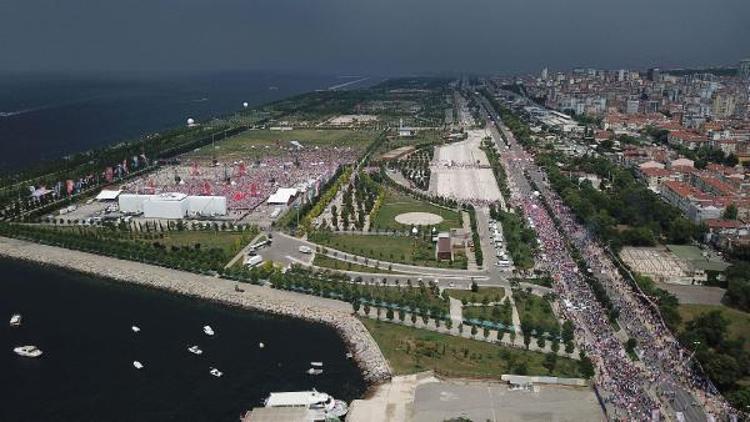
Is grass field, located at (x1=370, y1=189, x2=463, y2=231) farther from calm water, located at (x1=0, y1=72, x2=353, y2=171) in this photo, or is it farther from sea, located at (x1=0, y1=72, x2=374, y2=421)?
calm water, located at (x1=0, y1=72, x2=353, y2=171)

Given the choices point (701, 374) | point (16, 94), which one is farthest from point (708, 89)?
point (16, 94)

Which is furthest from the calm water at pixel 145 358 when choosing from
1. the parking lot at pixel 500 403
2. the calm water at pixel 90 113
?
the calm water at pixel 90 113

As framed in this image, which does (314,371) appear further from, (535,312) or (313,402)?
(535,312)

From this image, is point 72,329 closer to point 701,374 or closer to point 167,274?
point 167,274

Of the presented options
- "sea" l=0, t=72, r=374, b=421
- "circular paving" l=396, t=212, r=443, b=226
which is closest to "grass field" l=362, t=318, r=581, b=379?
"sea" l=0, t=72, r=374, b=421

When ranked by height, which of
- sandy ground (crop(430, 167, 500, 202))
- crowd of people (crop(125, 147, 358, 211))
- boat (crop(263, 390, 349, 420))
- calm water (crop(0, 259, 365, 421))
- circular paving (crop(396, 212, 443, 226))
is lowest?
calm water (crop(0, 259, 365, 421))

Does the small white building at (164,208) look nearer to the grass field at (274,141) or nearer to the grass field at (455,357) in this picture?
the grass field at (455,357)

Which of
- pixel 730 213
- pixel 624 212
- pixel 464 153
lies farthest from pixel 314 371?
pixel 464 153
